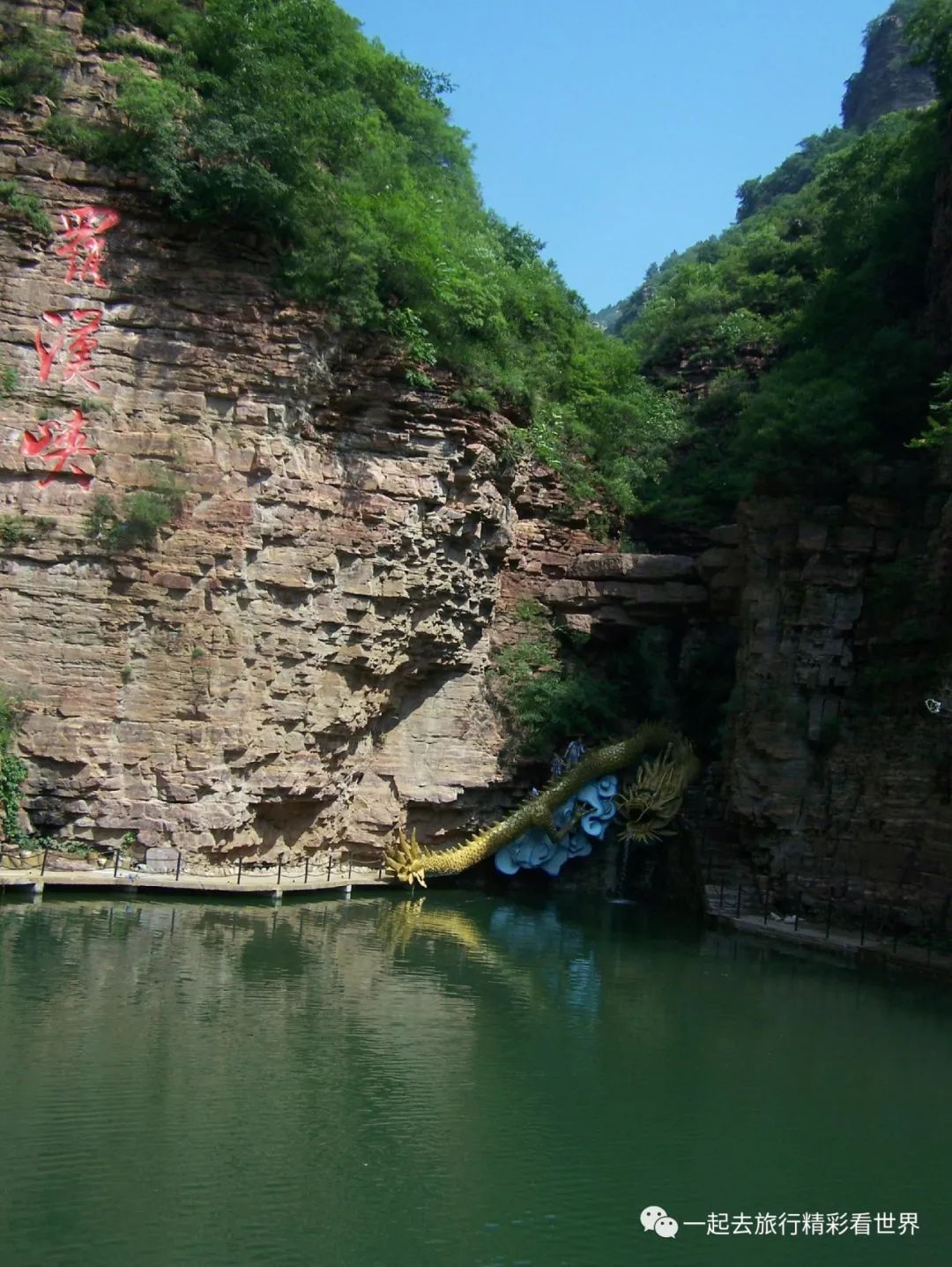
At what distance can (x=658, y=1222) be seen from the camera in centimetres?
747

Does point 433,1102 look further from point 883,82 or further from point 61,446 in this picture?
point 883,82

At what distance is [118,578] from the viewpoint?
18203mm

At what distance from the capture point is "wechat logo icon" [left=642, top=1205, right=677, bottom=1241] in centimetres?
735

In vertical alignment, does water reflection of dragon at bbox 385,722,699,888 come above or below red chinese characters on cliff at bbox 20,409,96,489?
below

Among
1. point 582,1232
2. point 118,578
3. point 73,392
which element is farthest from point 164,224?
point 582,1232

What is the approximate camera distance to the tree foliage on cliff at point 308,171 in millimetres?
19094

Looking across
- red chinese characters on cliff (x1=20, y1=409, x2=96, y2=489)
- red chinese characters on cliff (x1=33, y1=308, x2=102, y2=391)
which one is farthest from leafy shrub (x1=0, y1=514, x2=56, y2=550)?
red chinese characters on cliff (x1=33, y1=308, x2=102, y2=391)

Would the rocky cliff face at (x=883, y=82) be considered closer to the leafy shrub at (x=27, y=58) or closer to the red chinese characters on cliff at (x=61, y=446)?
the leafy shrub at (x=27, y=58)

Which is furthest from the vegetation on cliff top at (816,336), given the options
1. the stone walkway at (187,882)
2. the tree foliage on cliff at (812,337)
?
the stone walkway at (187,882)

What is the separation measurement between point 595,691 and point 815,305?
999cm

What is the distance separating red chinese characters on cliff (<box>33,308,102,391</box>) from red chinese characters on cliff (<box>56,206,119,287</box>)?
609 millimetres

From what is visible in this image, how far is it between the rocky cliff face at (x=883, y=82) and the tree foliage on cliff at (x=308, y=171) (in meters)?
39.1

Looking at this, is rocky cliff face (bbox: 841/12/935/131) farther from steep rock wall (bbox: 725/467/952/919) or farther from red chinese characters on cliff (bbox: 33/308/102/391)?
red chinese characters on cliff (bbox: 33/308/102/391)

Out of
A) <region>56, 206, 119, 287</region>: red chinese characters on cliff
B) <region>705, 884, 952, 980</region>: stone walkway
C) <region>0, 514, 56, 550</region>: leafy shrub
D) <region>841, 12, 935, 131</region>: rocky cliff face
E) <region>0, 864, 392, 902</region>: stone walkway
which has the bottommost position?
<region>705, 884, 952, 980</region>: stone walkway
